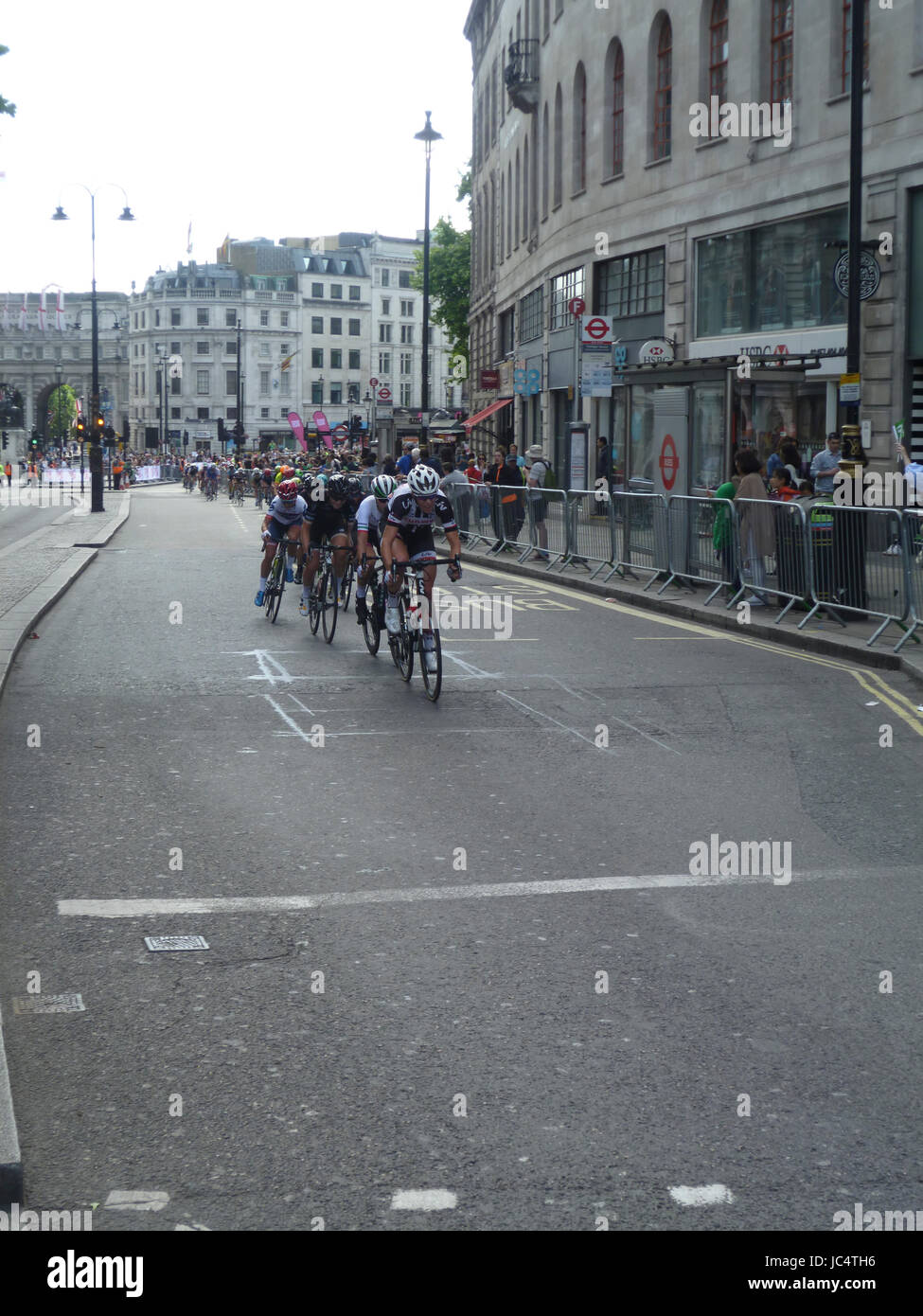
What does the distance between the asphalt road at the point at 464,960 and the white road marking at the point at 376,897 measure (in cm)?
3

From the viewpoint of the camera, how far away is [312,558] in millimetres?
15992

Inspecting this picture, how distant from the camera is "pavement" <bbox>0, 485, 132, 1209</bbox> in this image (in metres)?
4.01

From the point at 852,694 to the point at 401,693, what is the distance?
11.2 feet

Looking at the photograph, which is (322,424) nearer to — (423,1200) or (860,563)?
(860,563)

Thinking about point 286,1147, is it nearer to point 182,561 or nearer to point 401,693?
point 401,693

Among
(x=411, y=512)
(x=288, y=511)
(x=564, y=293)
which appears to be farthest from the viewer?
(x=564, y=293)

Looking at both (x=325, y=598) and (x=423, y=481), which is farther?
(x=325, y=598)

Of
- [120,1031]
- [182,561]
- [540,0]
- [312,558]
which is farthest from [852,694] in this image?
[540,0]

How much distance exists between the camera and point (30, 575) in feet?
72.5

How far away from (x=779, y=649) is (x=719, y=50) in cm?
1870

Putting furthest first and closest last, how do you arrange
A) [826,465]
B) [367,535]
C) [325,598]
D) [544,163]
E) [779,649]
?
[544,163]
[826,465]
[325,598]
[779,649]
[367,535]

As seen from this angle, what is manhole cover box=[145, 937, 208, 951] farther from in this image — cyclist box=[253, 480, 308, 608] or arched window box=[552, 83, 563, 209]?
arched window box=[552, 83, 563, 209]

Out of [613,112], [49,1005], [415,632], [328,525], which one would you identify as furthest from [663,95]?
[49,1005]

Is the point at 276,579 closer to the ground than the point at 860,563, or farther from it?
closer to the ground
